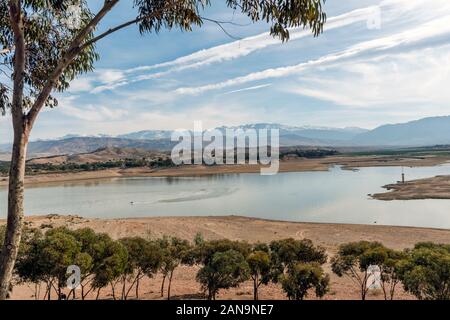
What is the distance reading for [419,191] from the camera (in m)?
51.2

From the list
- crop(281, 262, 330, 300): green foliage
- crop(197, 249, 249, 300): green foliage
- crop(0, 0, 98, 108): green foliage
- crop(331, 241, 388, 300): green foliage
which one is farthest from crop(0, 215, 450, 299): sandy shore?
crop(0, 0, 98, 108): green foliage

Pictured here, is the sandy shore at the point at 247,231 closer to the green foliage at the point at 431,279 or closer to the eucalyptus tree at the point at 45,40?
the green foliage at the point at 431,279

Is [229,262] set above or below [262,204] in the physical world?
above

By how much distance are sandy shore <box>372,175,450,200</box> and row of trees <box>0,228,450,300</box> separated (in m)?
32.5

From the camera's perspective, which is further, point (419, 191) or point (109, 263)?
point (419, 191)

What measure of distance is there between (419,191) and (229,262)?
44700 millimetres

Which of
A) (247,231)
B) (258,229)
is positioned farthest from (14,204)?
(258,229)

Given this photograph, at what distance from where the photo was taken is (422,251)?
43.0 ft

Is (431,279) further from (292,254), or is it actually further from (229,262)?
(229,262)

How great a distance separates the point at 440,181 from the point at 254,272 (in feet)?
176

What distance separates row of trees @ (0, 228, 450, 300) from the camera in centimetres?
1240

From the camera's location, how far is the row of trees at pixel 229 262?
12398 mm
